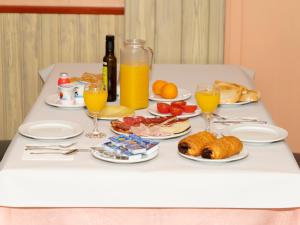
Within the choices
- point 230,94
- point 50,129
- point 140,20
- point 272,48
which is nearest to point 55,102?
point 50,129

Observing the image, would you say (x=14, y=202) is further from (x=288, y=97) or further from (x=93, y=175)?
(x=288, y=97)

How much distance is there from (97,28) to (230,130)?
1.80 meters

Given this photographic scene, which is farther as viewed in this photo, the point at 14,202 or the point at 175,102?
the point at 175,102

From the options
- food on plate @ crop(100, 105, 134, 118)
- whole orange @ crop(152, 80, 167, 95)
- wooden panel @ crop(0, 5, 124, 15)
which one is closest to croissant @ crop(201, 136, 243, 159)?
food on plate @ crop(100, 105, 134, 118)

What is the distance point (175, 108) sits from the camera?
2193mm

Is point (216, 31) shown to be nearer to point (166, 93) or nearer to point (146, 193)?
point (166, 93)

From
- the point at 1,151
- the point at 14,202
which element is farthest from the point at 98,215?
the point at 1,151

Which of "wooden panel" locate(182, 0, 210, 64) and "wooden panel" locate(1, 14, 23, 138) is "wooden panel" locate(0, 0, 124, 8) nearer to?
"wooden panel" locate(1, 14, 23, 138)

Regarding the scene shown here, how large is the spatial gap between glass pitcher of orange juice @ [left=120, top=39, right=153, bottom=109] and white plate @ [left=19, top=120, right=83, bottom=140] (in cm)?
29

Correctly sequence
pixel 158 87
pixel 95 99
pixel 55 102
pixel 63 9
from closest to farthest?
pixel 95 99
pixel 55 102
pixel 158 87
pixel 63 9

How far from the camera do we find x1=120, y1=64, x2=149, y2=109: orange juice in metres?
2.26

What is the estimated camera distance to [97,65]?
3.15 m

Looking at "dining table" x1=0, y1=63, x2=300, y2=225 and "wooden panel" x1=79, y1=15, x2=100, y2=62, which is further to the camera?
"wooden panel" x1=79, y1=15, x2=100, y2=62

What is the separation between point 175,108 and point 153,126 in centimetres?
22
